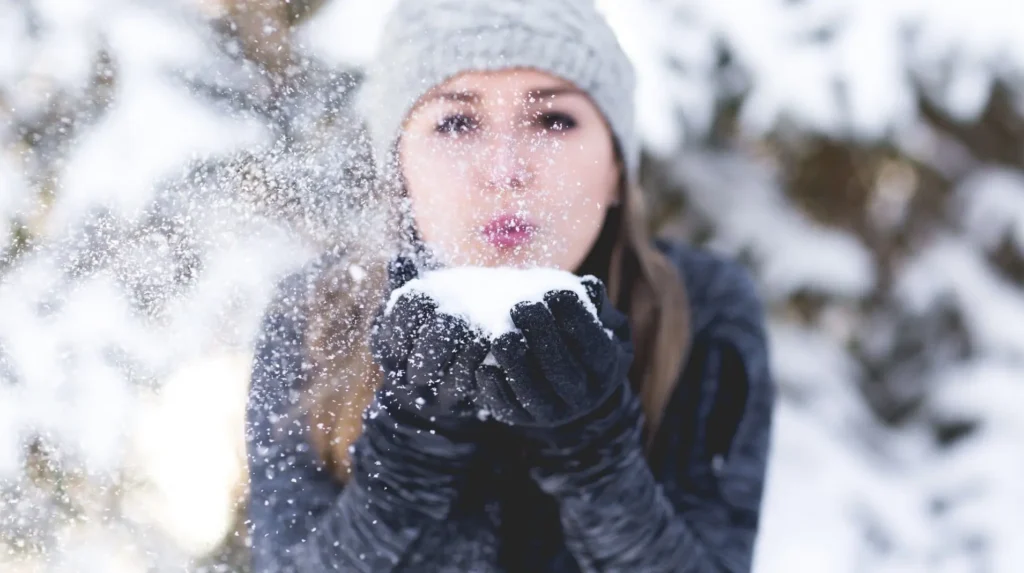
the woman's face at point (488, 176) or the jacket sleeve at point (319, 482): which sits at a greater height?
the woman's face at point (488, 176)

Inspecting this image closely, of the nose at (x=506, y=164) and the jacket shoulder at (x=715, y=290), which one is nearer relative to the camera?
the nose at (x=506, y=164)

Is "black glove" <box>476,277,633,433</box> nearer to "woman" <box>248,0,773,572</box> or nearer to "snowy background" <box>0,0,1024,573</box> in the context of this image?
"woman" <box>248,0,773,572</box>

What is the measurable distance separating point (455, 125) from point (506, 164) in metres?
0.04

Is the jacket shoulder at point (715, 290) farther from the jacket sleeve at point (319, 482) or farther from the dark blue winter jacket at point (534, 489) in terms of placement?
the jacket sleeve at point (319, 482)

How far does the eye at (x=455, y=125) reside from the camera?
448 mm

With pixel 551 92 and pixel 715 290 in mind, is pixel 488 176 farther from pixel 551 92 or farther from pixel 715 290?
pixel 715 290

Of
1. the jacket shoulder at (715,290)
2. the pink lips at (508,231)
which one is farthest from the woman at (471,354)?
the jacket shoulder at (715,290)

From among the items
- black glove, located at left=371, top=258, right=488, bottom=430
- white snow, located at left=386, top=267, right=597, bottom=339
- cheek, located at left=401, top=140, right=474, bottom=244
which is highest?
cheek, located at left=401, top=140, right=474, bottom=244

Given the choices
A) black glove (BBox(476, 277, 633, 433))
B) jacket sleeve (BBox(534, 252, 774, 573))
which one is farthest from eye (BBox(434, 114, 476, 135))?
jacket sleeve (BBox(534, 252, 774, 573))

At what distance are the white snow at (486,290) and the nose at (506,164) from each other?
6cm

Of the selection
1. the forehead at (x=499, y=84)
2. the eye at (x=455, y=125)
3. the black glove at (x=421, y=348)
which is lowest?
the black glove at (x=421, y=348)

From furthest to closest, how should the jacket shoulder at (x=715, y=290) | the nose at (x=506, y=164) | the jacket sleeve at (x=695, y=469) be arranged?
the jacket shoulder at (x=715, y=290) < the jacket sleeve at (x=695, y=469) < the nose at (x=506, y=164)

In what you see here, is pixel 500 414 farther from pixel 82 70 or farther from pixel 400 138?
pixel 82 70

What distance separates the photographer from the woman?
458 mm
